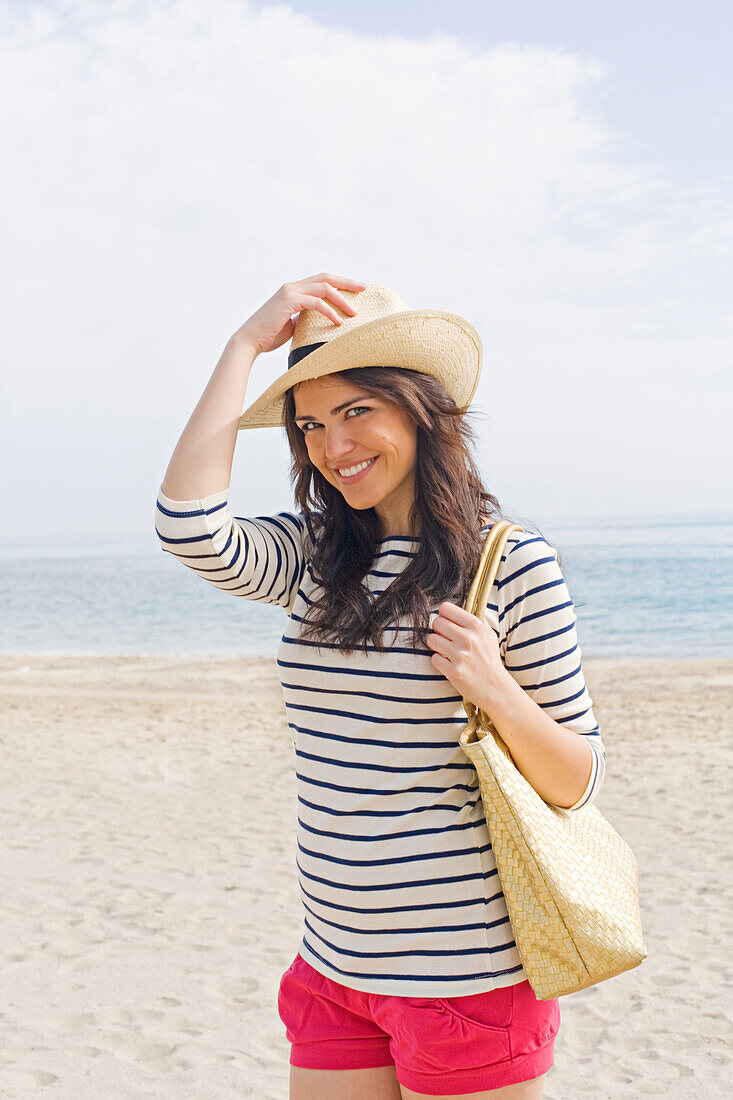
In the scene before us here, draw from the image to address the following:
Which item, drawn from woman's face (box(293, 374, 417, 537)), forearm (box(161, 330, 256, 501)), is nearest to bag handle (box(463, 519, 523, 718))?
woman's face (box(293, 374, 417, 537))

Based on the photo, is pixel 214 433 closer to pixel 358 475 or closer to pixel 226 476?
pixel 226 476

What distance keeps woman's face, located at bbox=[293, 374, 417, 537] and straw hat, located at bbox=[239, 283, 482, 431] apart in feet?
0.14

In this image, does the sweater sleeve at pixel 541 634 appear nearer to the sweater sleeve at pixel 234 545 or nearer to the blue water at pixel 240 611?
the sweater sleeve at pixel 234 545

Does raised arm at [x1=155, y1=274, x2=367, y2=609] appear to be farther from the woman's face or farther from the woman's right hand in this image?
the woman's face

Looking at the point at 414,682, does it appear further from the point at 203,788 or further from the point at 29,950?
the point at 203,788

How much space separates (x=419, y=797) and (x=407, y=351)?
0.83m

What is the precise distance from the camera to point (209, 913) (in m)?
5.60

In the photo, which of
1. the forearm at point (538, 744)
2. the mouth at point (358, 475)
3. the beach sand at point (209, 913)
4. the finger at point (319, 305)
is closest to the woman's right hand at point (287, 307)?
the finger at point (319, 305)

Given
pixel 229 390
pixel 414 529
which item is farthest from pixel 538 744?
pixel 229 390

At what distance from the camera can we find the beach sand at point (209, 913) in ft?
12.7

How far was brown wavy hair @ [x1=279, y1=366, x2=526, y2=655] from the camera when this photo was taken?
1708mm

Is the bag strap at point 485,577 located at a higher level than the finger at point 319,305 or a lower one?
lower

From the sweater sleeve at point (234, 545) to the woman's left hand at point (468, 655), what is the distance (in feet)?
1.50

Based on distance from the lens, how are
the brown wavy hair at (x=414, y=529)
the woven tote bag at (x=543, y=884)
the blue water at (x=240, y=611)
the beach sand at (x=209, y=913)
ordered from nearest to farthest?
the woven tote bag at (x=543, y=884), the brown wavy hair at (x=414, y=529), the beach sand at (x=209, y=913), the blue water at (x=240, y=611)
